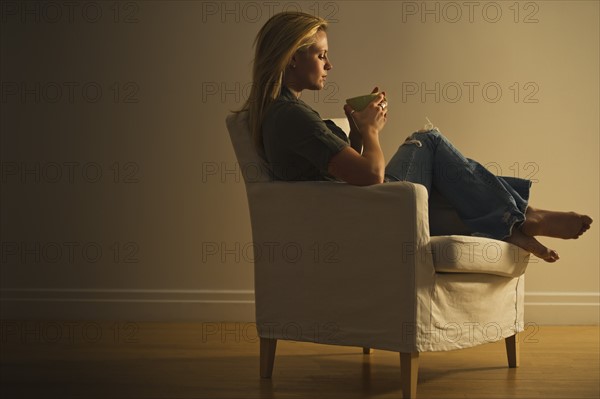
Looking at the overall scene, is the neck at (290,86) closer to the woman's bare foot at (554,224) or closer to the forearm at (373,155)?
the forearm at (373,155)

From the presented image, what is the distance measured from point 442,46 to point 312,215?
1681 millimetres

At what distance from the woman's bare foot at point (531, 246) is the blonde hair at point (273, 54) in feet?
2.85

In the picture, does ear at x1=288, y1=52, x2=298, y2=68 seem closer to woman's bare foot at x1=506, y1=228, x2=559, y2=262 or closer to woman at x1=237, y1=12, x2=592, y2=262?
woman at x1=237, y1=12, x2=592, y2=262

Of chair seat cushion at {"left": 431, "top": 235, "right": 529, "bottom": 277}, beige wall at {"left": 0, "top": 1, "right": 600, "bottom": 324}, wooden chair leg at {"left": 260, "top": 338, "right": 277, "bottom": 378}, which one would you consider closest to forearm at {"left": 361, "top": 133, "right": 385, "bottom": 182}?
chair seat cushion at {"left": 431, "top": 235, "right": 529, "bottom": 277}

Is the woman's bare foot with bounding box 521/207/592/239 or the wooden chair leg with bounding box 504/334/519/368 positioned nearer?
the woman's bare foot with bounding box 521/207/592/239

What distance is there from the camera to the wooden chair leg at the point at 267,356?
2.54 metres

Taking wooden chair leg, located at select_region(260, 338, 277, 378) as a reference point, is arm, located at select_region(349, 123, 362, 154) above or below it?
above

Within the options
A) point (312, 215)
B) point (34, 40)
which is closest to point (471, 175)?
point (312, 215)

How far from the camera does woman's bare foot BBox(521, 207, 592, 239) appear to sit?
2.60 meters

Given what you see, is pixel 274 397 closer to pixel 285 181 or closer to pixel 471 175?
pixel 285 181

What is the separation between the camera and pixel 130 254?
3.81m

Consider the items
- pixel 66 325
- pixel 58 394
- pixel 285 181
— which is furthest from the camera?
pixel 66 325

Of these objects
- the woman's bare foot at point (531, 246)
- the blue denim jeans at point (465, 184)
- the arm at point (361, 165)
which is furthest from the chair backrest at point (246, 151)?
the woman's bare foot at point (531, 246)

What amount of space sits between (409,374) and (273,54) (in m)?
1.08
